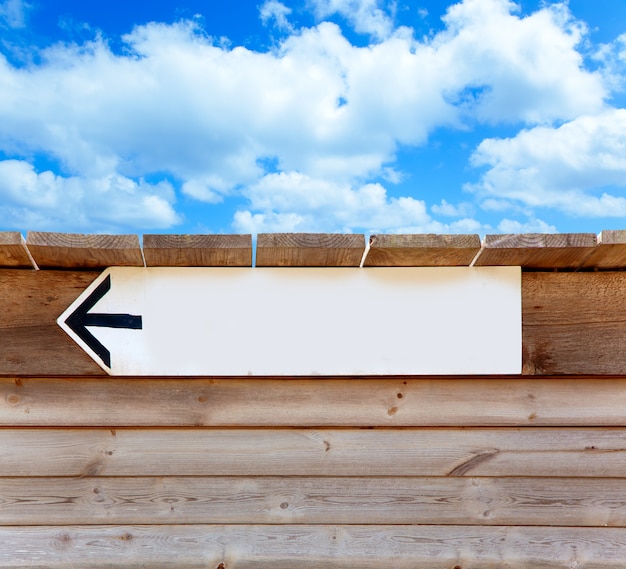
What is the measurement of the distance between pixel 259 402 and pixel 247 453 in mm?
184

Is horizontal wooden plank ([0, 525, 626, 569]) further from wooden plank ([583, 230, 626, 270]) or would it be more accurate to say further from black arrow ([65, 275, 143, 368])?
wooden plank ([583, 230, 626, 270])

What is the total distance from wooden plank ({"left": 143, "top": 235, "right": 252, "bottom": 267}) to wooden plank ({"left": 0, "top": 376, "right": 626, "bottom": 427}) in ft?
1.47

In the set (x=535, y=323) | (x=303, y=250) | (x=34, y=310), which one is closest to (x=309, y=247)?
(x=303, y=250)

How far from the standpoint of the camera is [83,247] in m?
1.90

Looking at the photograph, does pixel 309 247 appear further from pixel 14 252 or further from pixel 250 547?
pixel 250 547

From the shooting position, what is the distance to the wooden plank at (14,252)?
1.88 m

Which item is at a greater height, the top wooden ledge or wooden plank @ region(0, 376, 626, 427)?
the top wooden ledge

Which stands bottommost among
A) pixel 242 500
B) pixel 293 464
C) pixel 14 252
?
pixel 242 500

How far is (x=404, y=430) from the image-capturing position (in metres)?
2.14

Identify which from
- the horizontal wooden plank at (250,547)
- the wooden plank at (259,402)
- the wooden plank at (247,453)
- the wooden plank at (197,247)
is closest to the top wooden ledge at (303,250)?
the wooden plank at (197,247)

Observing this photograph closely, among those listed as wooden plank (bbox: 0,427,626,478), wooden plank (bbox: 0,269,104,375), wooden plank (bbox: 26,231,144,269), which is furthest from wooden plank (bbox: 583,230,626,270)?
wooden plank (bbox: 0,269,104,375)

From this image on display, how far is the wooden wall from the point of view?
210 cm

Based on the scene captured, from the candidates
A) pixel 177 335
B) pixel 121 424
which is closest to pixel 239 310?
pixel 177 335

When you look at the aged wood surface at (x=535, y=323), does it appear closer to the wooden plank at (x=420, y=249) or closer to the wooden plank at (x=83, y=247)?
the wooden plank at (x=83, y=247)
